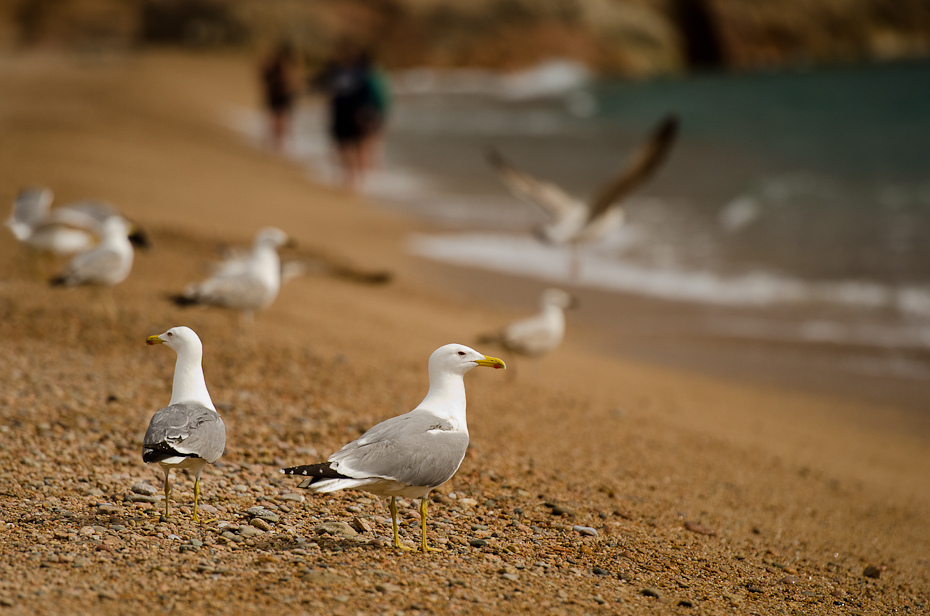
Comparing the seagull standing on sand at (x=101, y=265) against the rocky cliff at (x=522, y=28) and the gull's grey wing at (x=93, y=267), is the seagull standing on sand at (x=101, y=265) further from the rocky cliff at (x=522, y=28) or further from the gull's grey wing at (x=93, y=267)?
the rocky cliff at (x=522, y=28)

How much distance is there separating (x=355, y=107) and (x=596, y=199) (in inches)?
270

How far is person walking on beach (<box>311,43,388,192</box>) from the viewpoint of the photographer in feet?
48.4

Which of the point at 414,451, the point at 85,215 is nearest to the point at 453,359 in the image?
the point at 414,451

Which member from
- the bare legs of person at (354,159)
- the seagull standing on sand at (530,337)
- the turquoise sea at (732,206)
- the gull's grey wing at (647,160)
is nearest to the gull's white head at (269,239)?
the seagull standing on sand at (530,337)

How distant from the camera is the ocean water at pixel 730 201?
9789 millimetres

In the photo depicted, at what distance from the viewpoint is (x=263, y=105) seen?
2841 centimetres

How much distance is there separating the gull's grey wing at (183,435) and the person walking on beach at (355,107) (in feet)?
38.4

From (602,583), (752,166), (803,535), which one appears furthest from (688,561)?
(752,166)

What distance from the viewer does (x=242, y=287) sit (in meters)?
6.18

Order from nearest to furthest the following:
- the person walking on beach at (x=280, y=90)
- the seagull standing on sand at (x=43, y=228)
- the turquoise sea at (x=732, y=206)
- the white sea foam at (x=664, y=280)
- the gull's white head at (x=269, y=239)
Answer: the gull's white head at (x=269, y=239) < the seagull standing on sand at (x=43, y=228) < the turquoise sea at (x=732, y=206) < the white sea foam at (x=664, y=280) < the person walking on beach at (x=280, y=90)

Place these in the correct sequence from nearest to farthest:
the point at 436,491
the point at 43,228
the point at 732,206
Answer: the point at 436,491
the point at 43,228
the point at 732,206

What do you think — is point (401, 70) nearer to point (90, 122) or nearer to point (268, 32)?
point (268, 32)

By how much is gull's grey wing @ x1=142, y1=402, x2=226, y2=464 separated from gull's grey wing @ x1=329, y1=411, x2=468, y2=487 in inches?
21.0

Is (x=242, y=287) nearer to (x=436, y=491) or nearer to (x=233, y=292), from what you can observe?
(x=233, y=292)
